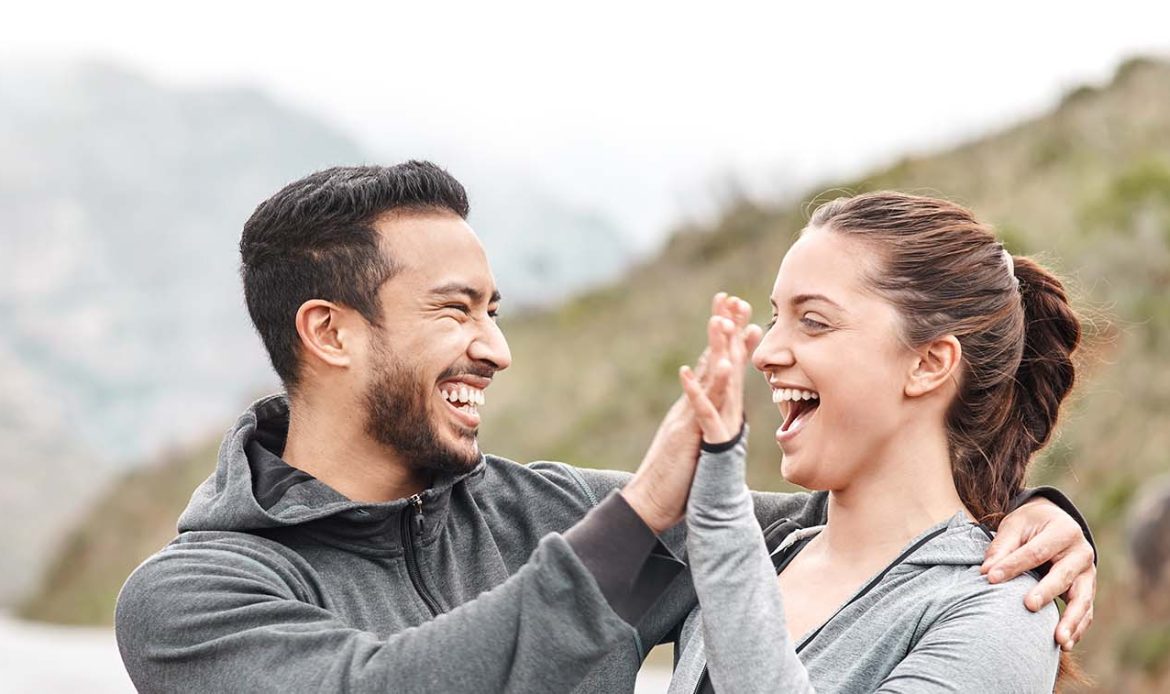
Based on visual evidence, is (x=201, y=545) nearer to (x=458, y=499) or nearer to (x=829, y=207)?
(x=458, y=499)

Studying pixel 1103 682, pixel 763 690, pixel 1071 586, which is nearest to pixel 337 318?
pixel 763 690

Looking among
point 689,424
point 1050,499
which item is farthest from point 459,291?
point 1050,499

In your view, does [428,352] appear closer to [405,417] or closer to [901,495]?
[405,417]

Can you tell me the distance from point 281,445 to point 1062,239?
34.6 ft

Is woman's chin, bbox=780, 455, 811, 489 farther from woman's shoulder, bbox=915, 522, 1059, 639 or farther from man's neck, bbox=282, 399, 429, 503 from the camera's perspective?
man's neck, bbox=282, 399, 429, 503

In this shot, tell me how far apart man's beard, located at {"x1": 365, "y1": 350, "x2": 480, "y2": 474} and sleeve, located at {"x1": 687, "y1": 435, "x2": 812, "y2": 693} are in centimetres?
80

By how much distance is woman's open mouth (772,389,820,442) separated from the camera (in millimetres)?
3041

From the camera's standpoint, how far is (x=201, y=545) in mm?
2943

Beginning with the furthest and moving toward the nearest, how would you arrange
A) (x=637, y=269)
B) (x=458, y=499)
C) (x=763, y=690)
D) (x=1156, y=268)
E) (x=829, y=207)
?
(x=637, y=269), (x=1156, y=268), (x=458, y=499), (x=829, y=207), (x=763, y=690)

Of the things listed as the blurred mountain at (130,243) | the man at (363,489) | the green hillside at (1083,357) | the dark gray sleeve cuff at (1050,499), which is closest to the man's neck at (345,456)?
the man at (363,489)

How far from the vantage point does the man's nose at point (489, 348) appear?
128 inches

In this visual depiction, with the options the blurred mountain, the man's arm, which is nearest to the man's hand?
the man's arm

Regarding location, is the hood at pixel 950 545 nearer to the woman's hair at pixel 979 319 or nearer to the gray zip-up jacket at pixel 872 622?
the gray zip-up jacket at pixel 872 622

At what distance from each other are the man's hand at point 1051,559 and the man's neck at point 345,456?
4.17 feet
